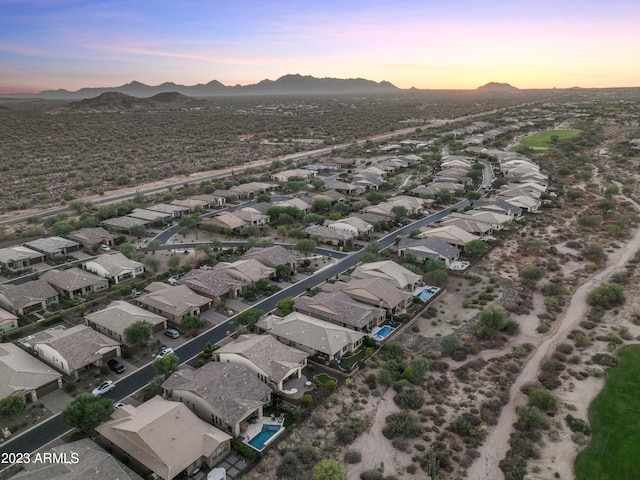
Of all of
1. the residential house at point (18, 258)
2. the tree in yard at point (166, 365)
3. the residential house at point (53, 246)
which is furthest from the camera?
the residential house at point (53, 246)

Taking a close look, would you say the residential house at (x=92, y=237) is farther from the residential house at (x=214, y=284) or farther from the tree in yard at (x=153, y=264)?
the residential house at (x=214, y=284)

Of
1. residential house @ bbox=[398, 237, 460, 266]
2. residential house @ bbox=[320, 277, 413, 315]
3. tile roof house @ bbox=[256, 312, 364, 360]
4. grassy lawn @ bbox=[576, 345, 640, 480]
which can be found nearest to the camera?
grassy lawn @ bbox=[576, 345, 640, 480]

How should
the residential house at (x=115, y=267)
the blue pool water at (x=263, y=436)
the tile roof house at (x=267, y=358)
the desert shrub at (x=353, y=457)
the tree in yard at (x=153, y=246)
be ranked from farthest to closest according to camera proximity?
the tree in yard at (x=153, y=246)
the residential house at (x=115, y=267)
the tile roof house at (x=267, y=358)
the blue pool water at (x=263, y=436)
the desert shrub at (x=353, y=457)

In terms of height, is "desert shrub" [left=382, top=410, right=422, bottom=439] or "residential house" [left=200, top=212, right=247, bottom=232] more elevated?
"residential house" [left=200, top=212, right=247, bottom=232]

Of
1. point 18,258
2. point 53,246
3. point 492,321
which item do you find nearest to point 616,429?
point 492,321

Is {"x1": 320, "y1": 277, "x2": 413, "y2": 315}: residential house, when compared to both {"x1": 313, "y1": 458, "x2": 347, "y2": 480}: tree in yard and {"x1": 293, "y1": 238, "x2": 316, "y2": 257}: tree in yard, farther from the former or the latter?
{"x1": 313, "y1": 458, "x2": 347, "y2": 480}: tree in yard

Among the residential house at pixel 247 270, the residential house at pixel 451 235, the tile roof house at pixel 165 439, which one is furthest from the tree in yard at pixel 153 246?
the residential house at pixel 451 235

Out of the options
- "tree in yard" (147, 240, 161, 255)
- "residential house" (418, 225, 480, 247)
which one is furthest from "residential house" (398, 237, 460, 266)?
"tree in yard" (147, 240, 161, 255)
